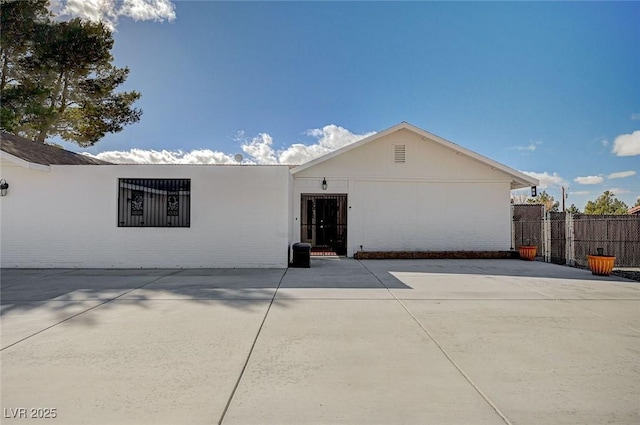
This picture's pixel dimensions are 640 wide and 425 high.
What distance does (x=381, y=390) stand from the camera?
276 cm

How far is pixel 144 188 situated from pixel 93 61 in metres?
10.8

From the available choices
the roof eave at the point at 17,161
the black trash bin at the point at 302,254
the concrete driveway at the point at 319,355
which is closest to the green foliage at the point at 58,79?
the roof eave at the point at 17,161

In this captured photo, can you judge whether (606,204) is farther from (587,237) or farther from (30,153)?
(30,153)

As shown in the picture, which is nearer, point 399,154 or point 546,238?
point 546,238

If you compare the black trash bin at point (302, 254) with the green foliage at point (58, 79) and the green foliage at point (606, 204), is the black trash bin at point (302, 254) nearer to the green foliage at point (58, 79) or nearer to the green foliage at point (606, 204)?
the green foliage at point (58, 79)

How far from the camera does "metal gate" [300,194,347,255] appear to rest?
1320cm

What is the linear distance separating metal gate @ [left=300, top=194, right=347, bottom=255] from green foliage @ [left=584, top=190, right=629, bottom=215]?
36.4 metres

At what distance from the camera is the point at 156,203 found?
996cm

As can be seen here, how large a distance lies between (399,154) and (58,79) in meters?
17.2

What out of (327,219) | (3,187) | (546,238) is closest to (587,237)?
(546,238)

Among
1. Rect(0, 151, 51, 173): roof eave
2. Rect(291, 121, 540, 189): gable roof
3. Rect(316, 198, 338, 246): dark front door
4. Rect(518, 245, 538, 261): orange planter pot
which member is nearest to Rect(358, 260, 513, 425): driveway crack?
Rect(291, 121, 540, 189): gable roof

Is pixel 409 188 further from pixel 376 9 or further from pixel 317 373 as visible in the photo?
pixel 317 373

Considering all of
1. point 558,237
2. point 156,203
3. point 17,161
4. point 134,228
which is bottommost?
point 558,237

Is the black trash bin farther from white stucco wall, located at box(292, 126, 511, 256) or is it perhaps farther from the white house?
white stucco wall, located at box(292, 126, 511, 256)
